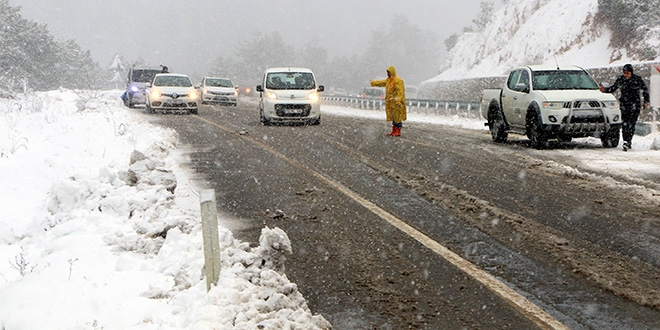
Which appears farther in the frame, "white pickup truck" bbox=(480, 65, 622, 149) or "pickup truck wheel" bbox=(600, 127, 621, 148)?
"pickup truck wheel" bbox=(600, 127, 621, 148)

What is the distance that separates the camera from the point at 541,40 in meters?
43.2

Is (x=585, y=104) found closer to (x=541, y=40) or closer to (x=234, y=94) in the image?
(x=234, y=94)

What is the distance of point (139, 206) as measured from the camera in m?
6.27

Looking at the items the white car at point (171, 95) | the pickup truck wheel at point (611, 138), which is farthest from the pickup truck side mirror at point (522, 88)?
the white car at point (171, 95)

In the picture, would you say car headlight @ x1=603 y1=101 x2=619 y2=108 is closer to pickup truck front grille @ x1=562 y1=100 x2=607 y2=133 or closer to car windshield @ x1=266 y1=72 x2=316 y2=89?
pickup truck front grille @ x1=562 y1=100 x2=607 y2=133

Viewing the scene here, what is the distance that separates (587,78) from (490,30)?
4449 centimetres

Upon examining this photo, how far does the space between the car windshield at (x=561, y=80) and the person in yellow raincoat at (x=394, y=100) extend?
3622 millimetres

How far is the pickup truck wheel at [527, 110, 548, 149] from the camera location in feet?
42.9

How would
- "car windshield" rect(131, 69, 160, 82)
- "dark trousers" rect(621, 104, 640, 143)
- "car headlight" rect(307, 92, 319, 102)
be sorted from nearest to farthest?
"dark trousers" rect(621, 104, 640, 143)
"car headlight" rect(307, 92, 319, 102)
"car windshield" rect(131, 69, 160, 82)

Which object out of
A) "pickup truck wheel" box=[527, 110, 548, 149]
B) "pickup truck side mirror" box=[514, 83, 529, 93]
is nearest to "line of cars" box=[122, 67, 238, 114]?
"pickup truck side mirror" box=[514, 83, 529, 93]

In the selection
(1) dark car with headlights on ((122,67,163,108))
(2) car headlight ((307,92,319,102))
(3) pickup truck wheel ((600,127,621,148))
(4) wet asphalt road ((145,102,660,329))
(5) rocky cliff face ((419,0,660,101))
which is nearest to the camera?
(4) wet asphalt road ((145,102,660,329))

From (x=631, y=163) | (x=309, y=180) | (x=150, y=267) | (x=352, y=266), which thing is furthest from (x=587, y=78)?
(x=150, y=267)

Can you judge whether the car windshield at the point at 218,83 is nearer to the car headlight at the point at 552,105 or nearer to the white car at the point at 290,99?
the white car at the point at 290,99

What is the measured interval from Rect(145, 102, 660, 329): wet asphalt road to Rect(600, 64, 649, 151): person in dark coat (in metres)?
2.82
